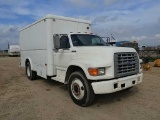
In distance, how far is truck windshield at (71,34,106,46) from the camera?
23.2 feet

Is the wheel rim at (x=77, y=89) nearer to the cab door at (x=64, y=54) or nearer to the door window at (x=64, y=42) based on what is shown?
the cab door at (x=64, y=54)

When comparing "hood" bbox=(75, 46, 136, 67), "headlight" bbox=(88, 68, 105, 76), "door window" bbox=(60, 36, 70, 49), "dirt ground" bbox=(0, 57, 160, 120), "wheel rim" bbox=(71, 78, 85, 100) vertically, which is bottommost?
"dirt ground" bbox=(0, 57, 160, 120)

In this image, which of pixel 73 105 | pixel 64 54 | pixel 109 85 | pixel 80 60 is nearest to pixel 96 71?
pixel 109 85

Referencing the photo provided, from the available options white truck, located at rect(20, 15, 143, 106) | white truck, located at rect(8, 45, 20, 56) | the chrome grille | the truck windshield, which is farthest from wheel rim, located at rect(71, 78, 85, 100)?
white truck, located at rect(8, 45, 20, 56)

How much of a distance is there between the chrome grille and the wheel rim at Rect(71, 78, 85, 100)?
112 cm

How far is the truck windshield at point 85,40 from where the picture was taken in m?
7.07

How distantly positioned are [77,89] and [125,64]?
165cm

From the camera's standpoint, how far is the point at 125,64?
6051mm

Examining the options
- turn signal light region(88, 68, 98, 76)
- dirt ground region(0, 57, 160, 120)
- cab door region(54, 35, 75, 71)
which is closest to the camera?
dirt ground region(0, 57, 160, 120)

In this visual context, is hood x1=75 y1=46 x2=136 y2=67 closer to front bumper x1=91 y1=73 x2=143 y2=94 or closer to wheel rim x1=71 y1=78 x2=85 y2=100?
front bumper x1=91 y1=73 x2=143 y2=94

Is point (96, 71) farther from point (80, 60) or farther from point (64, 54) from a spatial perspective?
point (64, 54)

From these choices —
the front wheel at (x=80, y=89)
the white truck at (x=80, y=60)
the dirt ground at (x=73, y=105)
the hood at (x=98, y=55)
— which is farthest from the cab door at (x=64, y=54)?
the dirt ground at (x=73, y=105)

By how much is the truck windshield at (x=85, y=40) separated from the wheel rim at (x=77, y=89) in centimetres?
145

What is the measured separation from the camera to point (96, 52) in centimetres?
594
